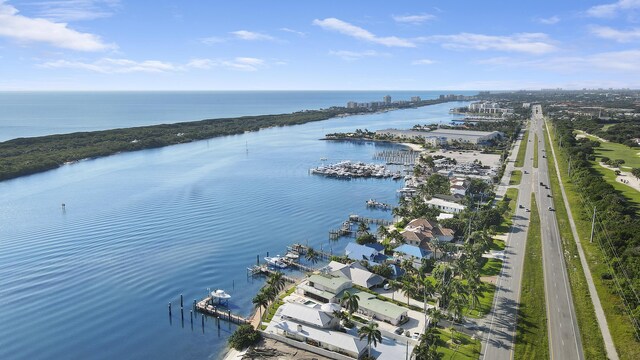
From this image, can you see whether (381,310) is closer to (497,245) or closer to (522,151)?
Answer: (497,245)

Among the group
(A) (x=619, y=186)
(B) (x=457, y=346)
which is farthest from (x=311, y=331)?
(A) (x=619, y=186)

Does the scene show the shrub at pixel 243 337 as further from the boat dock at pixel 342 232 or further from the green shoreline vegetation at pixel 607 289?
the green shoreline vegetation at pixel 607 289

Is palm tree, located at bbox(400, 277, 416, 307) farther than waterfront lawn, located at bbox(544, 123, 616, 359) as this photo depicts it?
Yes

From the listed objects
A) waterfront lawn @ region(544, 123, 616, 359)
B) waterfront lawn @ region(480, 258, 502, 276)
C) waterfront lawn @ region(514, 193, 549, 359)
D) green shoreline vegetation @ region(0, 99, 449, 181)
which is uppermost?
green shoreline vegetation @ region(0, 99, 449, 181)

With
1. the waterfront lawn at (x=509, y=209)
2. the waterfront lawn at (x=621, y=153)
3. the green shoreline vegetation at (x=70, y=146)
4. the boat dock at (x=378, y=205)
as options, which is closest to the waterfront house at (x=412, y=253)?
the waterfront lawn at (x=509, y=209)

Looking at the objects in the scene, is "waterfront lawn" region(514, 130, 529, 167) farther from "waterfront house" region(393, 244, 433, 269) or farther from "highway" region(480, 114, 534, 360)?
"waterfront house" region(393, 244, 433, 269)

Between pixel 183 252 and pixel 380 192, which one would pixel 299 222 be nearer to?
pixel 183 252

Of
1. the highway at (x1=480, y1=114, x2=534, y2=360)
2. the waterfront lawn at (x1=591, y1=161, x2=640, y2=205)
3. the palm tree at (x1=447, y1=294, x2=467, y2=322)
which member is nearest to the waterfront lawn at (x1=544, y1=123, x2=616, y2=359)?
the highway at (x1=480, y1=114, x2=534, y2=360)
